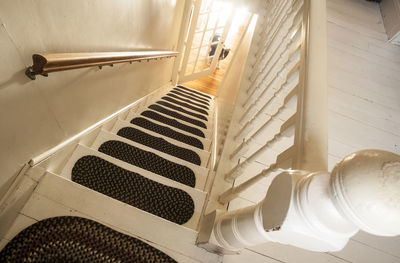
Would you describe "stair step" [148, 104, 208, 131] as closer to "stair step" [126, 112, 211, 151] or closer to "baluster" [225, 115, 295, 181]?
"stair step" [126, 112, 211, 151]

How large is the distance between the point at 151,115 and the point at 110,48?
117 cm

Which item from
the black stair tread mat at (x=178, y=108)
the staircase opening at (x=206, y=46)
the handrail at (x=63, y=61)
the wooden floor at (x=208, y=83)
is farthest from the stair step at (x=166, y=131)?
the wooden floor at (x=208, y=83)

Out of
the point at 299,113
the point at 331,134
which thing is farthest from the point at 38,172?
the point at 331,134

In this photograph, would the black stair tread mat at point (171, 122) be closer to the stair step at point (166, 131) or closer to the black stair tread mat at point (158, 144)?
the stair step at point (166, 131)

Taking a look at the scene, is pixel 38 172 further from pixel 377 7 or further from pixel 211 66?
pixel 211 66

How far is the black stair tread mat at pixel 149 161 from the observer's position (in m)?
1.73

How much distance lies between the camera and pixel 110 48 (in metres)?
1.73

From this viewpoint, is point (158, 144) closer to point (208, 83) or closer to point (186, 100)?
point (186, 100)

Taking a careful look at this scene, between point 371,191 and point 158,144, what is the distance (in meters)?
1.88

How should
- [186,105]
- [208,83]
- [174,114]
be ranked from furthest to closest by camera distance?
[208,83] < [186,105] < [174,114]

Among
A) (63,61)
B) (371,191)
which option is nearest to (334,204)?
(371,191)

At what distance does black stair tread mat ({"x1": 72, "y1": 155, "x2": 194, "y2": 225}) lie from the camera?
138 centimetres

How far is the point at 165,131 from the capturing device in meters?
2.44

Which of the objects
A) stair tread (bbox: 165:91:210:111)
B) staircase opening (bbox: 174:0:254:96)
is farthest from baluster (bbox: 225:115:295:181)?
staircase opening (bbox: 174:0:254:96)
